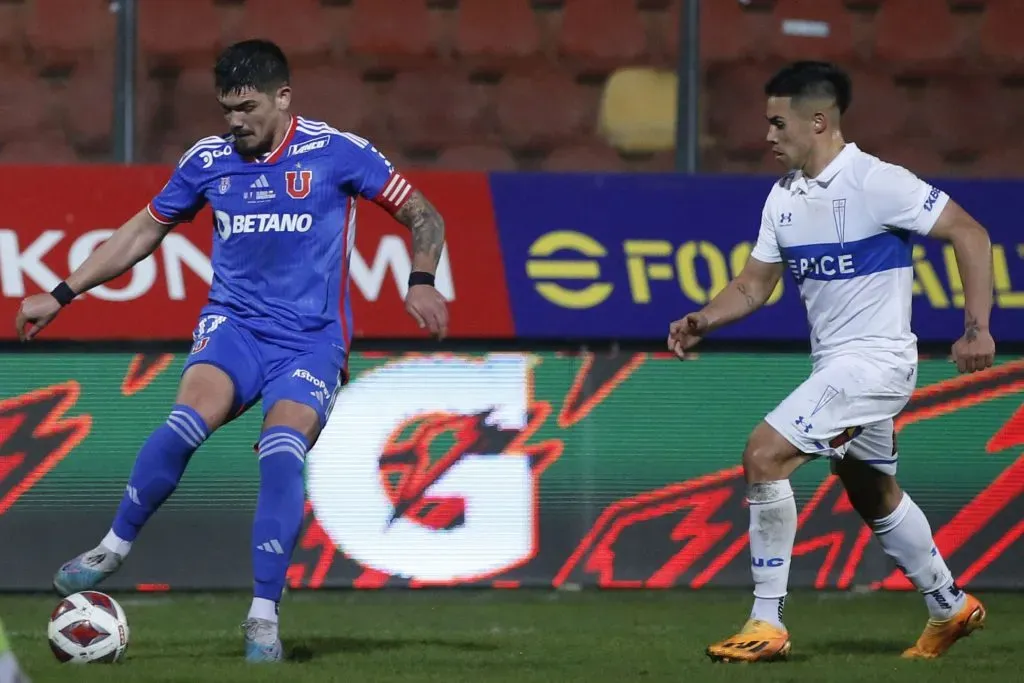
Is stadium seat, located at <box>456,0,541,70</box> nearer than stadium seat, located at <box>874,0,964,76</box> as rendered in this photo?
Yes

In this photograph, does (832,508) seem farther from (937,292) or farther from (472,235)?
(472,235)

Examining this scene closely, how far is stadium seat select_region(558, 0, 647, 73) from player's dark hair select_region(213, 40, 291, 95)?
10.5 ft

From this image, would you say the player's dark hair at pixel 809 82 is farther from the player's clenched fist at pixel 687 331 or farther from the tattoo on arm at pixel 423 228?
the tattoo on arm at pixel 423 228

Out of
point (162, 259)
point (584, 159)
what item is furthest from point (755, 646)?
point (584, 159)

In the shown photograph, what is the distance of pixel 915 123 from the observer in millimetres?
8750

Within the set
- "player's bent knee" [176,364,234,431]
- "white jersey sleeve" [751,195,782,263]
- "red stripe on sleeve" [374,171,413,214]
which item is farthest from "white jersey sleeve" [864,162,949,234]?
"player's bent knee" [176,364,234,431]

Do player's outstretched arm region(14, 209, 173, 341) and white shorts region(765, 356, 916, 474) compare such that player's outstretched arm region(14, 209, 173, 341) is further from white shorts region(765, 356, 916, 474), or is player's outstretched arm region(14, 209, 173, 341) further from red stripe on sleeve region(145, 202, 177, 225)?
white shorts region(765, 356, 916, 474)

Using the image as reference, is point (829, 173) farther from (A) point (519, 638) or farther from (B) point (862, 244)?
(A) point (519, 638)

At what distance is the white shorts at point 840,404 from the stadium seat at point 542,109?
3.12m

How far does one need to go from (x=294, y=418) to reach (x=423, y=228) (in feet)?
2.43

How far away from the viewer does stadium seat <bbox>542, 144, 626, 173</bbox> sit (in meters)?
8.53

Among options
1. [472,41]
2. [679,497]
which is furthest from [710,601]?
[472,41]

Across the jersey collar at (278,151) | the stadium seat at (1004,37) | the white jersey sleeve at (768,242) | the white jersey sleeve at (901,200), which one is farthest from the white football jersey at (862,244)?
the stadium seat at (1004,37)

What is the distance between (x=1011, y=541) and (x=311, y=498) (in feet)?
10.3
